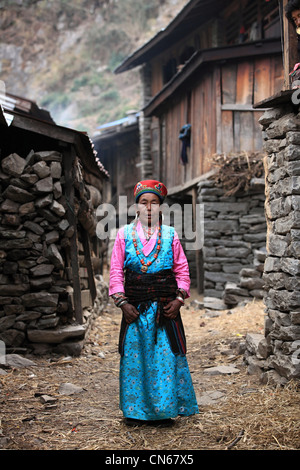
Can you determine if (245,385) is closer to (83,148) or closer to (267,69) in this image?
(83,148)

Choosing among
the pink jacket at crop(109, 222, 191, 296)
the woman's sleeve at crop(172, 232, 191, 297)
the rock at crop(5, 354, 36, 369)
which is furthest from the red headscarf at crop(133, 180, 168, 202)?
the rock at crop(5, 354, 36, 369)

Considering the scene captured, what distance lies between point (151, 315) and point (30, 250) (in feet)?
9.42

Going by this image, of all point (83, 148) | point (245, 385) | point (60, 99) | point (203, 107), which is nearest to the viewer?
point (245, 385)

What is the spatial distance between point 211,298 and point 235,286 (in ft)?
2.98

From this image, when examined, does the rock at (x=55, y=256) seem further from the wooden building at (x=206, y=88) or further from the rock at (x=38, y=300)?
the wooden building at (x=206, y=88)

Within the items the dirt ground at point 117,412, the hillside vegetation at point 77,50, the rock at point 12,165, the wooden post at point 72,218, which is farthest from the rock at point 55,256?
the hillside vegetation at point 77,50

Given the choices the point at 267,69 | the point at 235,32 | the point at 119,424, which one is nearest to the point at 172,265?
the point at 119,424

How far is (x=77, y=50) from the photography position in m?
35.1

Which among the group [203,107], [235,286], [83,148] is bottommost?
[235,286]

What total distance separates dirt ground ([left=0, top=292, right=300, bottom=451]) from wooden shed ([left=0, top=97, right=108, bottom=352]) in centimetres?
43

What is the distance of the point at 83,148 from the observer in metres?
7.13

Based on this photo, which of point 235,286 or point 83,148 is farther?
point 235,286

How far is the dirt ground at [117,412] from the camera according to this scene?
3.42 meters

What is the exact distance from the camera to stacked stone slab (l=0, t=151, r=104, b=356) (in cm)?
604
